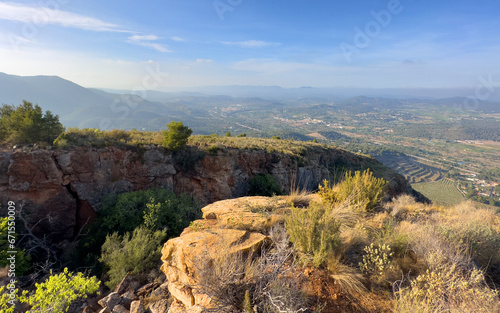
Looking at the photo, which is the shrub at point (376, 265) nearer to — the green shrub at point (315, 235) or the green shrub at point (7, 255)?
the green shrub at point (315, 235)

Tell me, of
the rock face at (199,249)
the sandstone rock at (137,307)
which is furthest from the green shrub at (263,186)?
the sandstone rock at (137,307)

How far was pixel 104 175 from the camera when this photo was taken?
1159 cm

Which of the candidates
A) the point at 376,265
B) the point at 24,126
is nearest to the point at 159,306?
the point at 376,265

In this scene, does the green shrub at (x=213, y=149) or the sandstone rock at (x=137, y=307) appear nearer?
the sandstone rock at (x=137, y=307)

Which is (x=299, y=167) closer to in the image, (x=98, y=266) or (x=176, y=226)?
(x=176, y=226)

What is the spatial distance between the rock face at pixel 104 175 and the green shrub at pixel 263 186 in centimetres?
45

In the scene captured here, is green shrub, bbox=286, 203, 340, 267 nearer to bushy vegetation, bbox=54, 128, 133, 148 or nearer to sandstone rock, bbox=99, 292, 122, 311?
sandstone rock, bbox=99, 292, 122, 311

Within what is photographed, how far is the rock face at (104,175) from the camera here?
31.7ft

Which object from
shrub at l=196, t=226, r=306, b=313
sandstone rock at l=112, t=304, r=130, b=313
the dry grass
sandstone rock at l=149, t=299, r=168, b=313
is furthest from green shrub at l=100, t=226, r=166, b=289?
the dry grass

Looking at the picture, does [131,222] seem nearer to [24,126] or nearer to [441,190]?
[24,126]

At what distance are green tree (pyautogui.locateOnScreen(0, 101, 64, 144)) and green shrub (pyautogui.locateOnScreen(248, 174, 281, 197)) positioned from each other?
11831 mm

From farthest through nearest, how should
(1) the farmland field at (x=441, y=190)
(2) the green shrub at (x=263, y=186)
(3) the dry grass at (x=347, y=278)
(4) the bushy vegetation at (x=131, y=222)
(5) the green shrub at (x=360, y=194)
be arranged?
(1) the farmland field at (x=441, y=190) → (2) the green shrub at (x=263, y=186) → (4) the bushy vegetation at (x=131, y=222) → (5) the green shrub at (x=360, y=194) → (3) the dry grass at (x=347, y=278)

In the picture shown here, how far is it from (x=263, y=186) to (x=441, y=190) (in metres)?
53.7

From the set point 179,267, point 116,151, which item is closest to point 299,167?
point 116,151
